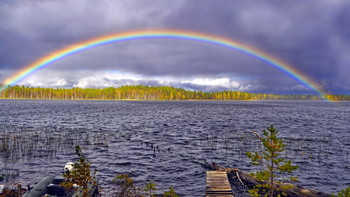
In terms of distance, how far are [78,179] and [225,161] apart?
17.8 metres

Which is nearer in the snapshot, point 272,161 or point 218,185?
point 272,161

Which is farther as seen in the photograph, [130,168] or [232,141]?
[232,141]

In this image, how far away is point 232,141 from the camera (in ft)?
120

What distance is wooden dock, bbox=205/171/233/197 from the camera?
14.3 m

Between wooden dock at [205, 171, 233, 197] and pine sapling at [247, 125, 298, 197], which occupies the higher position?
pine sapling at [247, 125, 298, 197]

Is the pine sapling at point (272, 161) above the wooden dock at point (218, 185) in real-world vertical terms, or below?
above

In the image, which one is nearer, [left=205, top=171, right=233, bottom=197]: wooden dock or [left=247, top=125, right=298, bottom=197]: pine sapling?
[left=247, top=125, right=298, bottom=197]: pine sapling

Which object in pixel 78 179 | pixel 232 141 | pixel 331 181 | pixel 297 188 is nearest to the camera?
pixel 78 179

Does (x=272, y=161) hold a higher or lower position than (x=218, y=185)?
higher

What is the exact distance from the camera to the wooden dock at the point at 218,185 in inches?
564

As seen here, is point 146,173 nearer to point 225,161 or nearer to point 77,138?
point 225,161

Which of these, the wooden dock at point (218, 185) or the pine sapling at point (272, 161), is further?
the wooden dock at point (218, 185)

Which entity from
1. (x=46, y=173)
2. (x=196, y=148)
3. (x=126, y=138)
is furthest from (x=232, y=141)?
(x=46, y=173)

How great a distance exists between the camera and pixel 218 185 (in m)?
15.5
